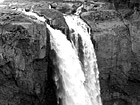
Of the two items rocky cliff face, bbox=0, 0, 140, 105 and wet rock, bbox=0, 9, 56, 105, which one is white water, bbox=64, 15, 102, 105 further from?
wet rock, bbox=0, 9, 56, 105

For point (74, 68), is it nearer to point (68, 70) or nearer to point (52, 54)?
point (68, 70)

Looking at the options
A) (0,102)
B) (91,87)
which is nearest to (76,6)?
(91,87)

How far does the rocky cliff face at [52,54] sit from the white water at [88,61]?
70cm

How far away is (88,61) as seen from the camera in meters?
18.6

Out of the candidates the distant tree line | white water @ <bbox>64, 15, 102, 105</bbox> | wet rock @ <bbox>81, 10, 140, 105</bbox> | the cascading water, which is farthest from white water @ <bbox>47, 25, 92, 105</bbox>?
the distant tree line

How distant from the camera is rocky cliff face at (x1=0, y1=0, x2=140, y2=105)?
1436cm

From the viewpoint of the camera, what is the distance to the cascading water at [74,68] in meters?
15.9

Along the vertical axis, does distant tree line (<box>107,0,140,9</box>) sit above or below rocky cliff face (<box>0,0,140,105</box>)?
above

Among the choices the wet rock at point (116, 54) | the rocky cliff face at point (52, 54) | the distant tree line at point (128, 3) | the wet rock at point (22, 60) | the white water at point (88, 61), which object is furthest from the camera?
the distant tree line at point (128, 3)

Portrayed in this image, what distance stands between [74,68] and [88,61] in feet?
7.89

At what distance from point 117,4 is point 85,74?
318 inches

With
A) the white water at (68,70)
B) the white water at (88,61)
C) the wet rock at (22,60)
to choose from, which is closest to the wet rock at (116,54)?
the white water at (88,61)

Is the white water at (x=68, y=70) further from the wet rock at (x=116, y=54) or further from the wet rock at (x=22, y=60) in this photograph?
the wet rock at (x=116, y=54)

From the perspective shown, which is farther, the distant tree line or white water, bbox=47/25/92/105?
the distant tree line
